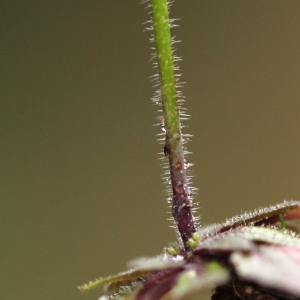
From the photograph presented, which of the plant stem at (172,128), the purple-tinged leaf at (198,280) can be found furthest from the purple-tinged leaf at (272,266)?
the plant stem at (172,128)

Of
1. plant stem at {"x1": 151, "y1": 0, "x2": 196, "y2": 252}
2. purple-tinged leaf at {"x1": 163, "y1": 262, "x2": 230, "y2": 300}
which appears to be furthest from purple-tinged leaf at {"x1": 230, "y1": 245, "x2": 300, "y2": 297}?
plant stem at {"x1": 151, "y1": 0, "x2": 196, "y2": 252}

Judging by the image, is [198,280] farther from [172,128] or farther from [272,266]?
[172,128]

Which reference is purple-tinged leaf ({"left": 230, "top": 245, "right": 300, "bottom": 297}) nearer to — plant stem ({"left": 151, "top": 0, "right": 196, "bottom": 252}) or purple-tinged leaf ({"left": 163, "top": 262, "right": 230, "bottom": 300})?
purple-tinged leaf ({"left": 163, "top": 262, "right": 230, "bottom": 300})

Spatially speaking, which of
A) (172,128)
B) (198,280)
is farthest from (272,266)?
(172,128)

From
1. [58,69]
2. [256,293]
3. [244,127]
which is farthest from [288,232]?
[58,69]

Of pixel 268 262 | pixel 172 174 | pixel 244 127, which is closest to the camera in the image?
pixel 268 262

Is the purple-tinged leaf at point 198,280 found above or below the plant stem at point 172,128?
below

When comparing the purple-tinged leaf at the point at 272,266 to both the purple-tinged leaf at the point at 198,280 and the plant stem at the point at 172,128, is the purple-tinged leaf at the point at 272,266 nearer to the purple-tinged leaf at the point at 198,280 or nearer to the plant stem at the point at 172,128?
the purple-tinged leaf at the point at 198,280

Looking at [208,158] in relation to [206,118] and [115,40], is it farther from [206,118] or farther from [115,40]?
[115,40]
